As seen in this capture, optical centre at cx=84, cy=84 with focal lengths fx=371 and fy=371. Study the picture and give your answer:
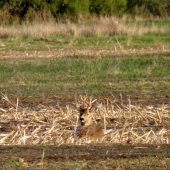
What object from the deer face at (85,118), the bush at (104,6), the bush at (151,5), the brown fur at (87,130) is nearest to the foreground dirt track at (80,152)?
the brown fur at (87,130)

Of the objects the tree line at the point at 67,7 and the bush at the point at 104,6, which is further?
the bush at the point at 104,6

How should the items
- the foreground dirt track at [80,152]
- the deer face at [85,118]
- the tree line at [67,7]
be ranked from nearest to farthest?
the foreground dirt track at [80,152] < the deer face at [85,118] < the tree line at [67,7]

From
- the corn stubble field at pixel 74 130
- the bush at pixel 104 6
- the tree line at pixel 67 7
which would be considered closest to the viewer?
the corn stubble field at pixel 74 130

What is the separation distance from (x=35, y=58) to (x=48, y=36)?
250 inches

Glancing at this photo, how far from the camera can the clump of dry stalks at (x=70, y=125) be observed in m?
4.74

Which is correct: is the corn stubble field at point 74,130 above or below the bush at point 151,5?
below

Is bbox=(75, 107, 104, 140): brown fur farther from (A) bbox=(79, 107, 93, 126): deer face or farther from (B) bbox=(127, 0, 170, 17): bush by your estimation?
(B) bbox=(127, 0, 170, 17): bush

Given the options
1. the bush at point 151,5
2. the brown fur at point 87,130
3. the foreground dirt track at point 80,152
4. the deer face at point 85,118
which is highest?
the bush at point 151,5

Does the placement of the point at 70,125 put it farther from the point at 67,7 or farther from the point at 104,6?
the point at 104,6

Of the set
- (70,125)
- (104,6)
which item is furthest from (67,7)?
(70,125)

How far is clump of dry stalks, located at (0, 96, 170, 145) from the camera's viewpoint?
4.74 meters

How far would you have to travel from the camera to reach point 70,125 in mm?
5328

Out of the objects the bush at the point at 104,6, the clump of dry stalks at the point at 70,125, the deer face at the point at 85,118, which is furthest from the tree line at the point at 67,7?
the deer face at the point at 85,118

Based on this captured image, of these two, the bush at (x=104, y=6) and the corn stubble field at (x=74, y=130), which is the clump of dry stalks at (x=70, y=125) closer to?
the corn stubble field at (x=74, y=130)
